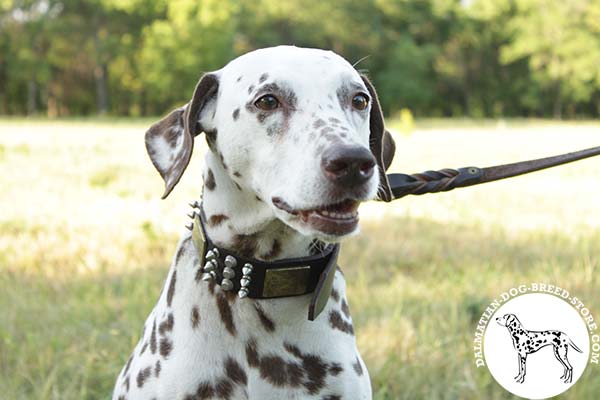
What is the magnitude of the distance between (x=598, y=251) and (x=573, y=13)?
2060 inches

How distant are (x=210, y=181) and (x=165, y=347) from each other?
609 millimetres

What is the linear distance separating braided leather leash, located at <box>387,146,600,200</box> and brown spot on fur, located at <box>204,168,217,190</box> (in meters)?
0.77

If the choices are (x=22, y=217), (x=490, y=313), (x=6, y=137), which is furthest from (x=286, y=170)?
(x=6, y=137)

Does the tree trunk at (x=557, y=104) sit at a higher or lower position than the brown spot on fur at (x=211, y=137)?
lower

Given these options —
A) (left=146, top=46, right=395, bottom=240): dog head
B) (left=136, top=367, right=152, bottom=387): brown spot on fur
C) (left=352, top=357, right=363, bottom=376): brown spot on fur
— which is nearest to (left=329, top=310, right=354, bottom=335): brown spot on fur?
(left=352, top=357, right=363, bottom=376): brown spot on fur

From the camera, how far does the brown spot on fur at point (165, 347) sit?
254 cm

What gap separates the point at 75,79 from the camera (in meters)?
51.6

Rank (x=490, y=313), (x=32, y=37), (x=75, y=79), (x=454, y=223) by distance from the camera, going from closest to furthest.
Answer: (x=490, y=313), (x=454, y=223), (x=32, y=37), (x=75, y=79)

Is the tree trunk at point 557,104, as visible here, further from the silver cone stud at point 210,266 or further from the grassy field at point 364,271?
the silver cone stud at point 210,266

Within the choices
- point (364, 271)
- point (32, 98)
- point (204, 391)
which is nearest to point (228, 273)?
point (204, 391)

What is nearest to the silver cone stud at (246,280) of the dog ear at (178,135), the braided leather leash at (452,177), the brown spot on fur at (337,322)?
the brown spot on fur at (337,322)

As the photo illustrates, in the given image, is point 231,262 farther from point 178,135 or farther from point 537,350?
point 537,350

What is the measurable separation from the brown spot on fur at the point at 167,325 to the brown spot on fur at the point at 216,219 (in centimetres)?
36

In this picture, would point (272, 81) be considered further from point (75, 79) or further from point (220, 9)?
point (75, 79)
